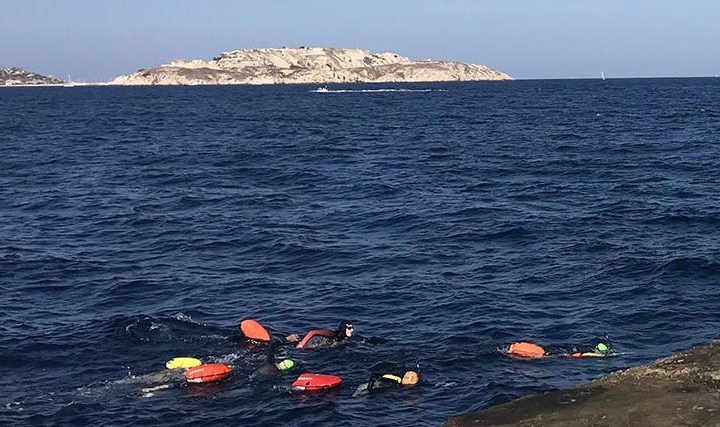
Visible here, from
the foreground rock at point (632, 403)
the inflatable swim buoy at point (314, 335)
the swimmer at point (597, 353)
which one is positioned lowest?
the swimmer at point (597, 353)

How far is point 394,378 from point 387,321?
5079 millimetres

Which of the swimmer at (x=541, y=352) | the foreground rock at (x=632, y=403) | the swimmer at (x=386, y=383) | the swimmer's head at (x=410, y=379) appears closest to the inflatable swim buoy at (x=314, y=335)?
the swimmer at (x=386, y=383)

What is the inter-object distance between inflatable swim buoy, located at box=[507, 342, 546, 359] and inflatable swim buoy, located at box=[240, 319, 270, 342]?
20.7 ft

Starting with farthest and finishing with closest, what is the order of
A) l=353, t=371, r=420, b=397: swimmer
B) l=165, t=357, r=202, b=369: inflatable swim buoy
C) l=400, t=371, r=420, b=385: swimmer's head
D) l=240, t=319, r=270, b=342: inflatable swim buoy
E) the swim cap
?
l=240, t=319, r=270, b=342: inflatable swim buoy
l=165, t=357, r=202, b=369: inflatable swim buoy
the swim cap
l=400, t=371, r=420, b=385: swimmer's head
l=353, t=371, r=420, b=397: swimmer

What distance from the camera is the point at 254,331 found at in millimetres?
21062

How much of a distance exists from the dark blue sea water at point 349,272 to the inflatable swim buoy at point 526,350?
16.5 inches

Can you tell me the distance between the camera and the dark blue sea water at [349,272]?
1788cm

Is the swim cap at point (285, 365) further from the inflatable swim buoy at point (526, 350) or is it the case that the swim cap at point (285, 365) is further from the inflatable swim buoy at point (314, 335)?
the inflatable swim buoy at point (526, 350)

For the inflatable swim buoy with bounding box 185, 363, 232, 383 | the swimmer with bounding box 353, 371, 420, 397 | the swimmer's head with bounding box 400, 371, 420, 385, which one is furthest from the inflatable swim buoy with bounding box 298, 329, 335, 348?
the swimmer's head with bounding box 400, 371, 420, 385

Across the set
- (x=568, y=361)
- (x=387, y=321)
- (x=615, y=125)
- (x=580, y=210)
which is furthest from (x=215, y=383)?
→ (x=615, y=125)

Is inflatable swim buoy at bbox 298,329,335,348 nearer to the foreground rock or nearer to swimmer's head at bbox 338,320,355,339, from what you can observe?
swimmer's head at bbox 338,320,355,339

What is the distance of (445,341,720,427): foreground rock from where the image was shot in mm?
10406

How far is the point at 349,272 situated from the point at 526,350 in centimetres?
942

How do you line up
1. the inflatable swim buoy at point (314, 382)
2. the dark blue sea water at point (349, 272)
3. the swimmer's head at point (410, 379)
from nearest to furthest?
the inflatable swim buoy at point (314, 382) < the swimmer's head at point (410, 379) < the dark blue sea water at point (349, 272)
